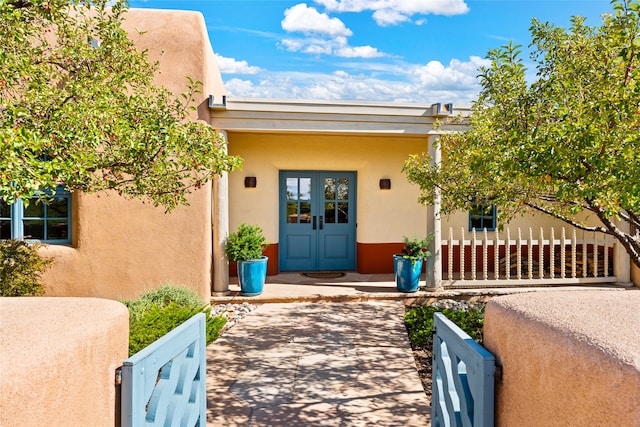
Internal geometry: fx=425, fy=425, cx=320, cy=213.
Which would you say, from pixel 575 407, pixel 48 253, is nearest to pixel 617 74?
pixel 575 407

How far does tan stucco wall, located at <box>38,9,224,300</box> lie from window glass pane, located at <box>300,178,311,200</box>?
2840 millimetres

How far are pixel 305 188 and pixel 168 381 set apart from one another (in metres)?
7.64

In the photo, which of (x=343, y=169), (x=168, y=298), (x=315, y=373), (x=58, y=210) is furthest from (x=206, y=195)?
(x=315, y=373)

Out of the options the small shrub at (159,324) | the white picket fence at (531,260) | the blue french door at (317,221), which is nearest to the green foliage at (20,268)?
the small shrub at (159,324)

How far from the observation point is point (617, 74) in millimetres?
3105

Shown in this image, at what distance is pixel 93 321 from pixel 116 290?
19.8 feet

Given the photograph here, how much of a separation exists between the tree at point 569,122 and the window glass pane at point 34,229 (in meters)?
6.78

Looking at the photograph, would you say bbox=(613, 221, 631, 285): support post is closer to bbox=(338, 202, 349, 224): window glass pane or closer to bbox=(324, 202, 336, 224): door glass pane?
bbox=(338, 202, 349, 224): window glass pane

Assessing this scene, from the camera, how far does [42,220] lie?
707 centimetres

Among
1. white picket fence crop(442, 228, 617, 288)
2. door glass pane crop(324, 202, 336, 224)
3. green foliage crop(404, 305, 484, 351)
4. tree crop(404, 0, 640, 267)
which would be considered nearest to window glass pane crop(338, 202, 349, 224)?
door glass pane crop(324, 202, 336, 224)

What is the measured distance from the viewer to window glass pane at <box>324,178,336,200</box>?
9.52m

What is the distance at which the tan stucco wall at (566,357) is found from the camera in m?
1.10

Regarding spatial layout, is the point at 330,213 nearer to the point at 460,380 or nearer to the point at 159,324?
the point at 159,324

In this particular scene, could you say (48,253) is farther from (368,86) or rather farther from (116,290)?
(368,86)
